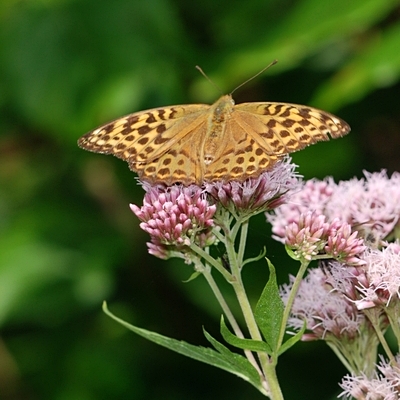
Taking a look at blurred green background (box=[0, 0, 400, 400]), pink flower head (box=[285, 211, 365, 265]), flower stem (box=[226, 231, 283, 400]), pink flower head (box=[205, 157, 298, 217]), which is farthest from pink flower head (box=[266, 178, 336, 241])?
blurred green background (box=[0, 0, 400, 400])

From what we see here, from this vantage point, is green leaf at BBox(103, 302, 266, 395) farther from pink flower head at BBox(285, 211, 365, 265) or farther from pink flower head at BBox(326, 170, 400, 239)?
pink flower head at BBox(326, 170, 400, 239)

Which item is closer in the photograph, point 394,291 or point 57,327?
point 394,291

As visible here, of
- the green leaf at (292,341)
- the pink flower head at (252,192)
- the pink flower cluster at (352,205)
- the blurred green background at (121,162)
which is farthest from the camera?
the blurred green background at (121,162)

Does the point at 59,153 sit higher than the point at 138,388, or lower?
higher

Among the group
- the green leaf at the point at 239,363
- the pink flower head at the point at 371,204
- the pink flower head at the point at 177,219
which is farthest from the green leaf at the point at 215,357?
the pink flower head at the point at 371,204

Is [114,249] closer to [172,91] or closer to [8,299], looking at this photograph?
[8,299]

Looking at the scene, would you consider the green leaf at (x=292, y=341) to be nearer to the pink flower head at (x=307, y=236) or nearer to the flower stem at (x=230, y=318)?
the flower stem at (x=230, y=318)

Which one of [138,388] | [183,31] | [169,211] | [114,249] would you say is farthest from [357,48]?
[169,211]
